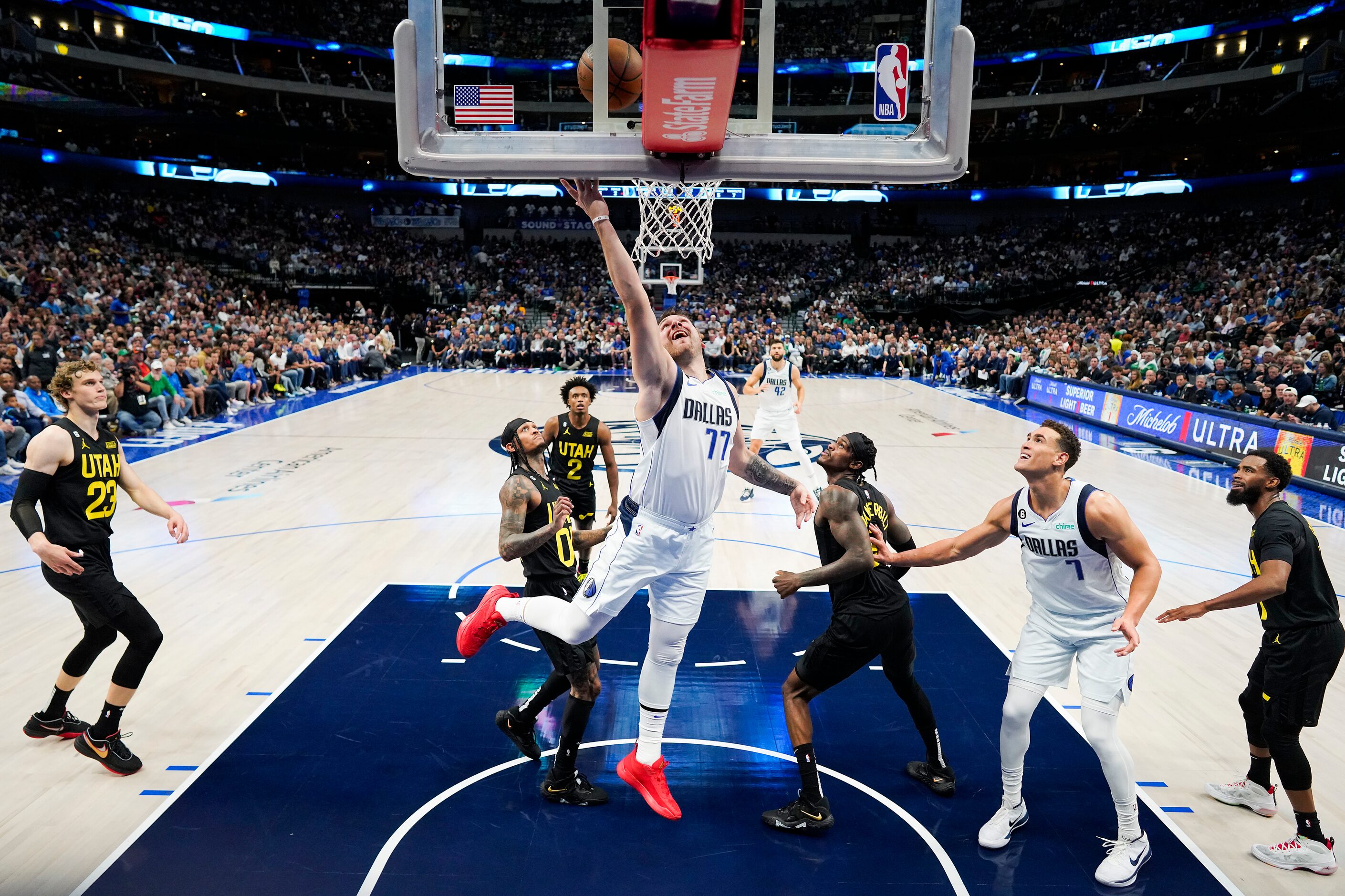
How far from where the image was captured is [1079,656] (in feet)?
13.4

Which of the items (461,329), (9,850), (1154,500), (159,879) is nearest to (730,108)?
(159,879)

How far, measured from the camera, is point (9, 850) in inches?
155

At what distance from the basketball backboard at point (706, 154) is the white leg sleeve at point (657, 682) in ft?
7.57

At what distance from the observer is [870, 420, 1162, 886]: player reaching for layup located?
3.86 meters

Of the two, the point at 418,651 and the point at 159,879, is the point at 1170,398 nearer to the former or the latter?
the point at 418,651

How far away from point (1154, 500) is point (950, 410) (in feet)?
29.8

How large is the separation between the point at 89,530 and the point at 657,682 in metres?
3.02

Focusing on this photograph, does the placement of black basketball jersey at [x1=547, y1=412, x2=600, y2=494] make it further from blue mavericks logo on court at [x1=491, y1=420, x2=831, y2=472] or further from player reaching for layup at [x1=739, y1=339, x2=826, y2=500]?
blue mavericks logo on court at [x1=491, y1=420, x2=831, y2=472]

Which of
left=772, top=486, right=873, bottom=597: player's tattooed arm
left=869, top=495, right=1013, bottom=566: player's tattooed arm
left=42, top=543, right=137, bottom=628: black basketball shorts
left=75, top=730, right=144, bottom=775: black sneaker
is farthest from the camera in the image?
left=75, top=730, right=144, bottom=775: black sneaker

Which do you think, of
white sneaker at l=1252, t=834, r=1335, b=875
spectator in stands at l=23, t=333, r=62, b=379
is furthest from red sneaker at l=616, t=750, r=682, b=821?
spectator in stands at l=23, t=333, r=62, b=379

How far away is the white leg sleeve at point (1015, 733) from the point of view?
13.3ft

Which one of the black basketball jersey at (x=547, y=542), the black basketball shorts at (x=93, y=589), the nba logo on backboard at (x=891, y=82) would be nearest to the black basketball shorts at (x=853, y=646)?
the black basketball jersey at (x=547, y=542)

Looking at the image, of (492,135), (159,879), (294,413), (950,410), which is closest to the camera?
(159,879)

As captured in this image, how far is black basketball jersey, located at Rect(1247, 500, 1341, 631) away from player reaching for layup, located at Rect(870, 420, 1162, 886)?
0.64 m
